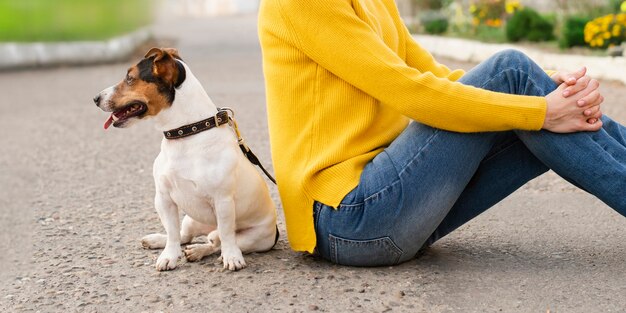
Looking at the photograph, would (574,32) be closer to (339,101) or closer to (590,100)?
(590,100)

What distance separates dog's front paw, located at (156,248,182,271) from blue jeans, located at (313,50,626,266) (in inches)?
24.2

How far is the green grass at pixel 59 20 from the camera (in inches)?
556

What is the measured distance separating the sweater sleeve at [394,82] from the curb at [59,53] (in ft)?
36.2

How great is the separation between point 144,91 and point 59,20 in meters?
12.8

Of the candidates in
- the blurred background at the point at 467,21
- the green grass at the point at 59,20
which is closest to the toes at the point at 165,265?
the blurred background at the point at 467,21

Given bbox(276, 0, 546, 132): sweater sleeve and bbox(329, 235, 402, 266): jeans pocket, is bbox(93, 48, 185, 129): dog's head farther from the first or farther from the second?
bbox(329, 235, 402, 266): jeans pocket

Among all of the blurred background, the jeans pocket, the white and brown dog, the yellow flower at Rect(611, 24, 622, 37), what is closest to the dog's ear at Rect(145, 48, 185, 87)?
the white and brown dog

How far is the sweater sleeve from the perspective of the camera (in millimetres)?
2975

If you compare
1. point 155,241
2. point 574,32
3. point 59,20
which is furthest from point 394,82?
point 59,20

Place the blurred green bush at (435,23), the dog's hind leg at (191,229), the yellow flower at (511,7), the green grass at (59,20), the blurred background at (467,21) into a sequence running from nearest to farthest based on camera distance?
the dog's hind leg at (191,229) < the blurred background at (467,21) < the yellow flower at (511,7) < the green grass at (59,20) < the blurred green bush at (435,23)

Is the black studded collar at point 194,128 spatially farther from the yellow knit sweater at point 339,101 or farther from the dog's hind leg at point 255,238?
the dog's hind leg at point 255,238

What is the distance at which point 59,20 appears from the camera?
49.9 feet

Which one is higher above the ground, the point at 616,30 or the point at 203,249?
the point at 203,249

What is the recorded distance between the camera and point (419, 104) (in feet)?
9.82
